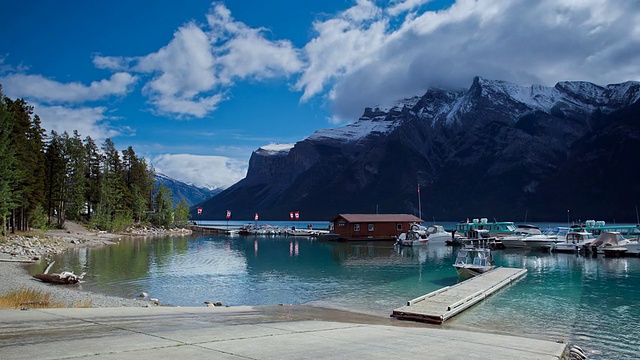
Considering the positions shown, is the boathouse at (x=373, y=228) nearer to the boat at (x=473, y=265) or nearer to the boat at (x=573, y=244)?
the boat at (x=573, y=244)

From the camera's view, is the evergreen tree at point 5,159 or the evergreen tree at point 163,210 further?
the evergreen tree at point 163,210

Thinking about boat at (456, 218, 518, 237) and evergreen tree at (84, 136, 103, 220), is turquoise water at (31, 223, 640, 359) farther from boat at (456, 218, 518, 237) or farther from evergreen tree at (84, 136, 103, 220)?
evergreen tree at (84, 136, 103, 220)

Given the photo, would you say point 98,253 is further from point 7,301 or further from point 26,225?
point 7,301

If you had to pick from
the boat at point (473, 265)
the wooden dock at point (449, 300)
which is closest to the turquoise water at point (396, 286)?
the wooden dock at point (449, 300)

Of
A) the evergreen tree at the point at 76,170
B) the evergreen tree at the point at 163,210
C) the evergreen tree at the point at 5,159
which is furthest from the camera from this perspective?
the evergreen tree at the point at 163,210

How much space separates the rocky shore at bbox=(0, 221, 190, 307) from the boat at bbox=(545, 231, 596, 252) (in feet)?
180

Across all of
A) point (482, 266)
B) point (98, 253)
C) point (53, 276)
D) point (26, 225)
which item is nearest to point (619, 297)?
point (482, 266)

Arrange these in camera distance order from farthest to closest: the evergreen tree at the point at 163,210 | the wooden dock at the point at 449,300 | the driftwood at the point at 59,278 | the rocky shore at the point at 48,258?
1. the evergreen tree at the point at 163,210
2. the driftwood at the point at 59,278
3. the rocky shore at the point at 48,258
4. the wooden dock at the point at 449,300

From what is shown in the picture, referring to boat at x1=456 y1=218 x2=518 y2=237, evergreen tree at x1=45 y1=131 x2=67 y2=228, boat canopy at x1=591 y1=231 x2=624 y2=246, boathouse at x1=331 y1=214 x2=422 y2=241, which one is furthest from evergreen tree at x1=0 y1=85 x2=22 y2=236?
boat canopy at x1=591 y1=231 x2=624 y2=246

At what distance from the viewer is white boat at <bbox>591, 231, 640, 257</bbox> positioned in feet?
178

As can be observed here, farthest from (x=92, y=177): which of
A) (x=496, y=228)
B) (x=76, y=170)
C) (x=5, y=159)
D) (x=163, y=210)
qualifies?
(x=496, y=228)

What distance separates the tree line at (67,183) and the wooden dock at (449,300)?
43829mm

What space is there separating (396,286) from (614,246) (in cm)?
3790

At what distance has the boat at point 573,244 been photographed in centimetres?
5909
